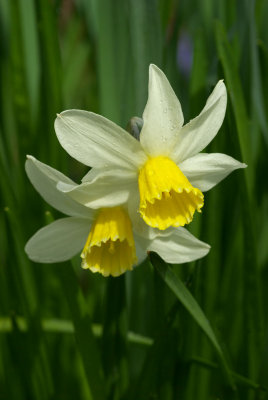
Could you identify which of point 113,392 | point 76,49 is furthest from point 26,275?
point 76,49

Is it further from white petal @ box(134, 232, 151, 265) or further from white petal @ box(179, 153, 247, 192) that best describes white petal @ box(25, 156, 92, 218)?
white petal @ box(179, 153, 247, 192)

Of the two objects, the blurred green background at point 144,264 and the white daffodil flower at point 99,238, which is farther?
the blurred green background at point 144,264

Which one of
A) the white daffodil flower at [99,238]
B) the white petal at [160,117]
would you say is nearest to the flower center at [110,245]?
the white daffodil flower at [99,238]

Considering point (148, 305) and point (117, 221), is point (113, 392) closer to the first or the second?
point (148, 305)

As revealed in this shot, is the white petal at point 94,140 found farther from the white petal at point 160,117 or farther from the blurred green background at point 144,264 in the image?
the blurred green background at point 144,264

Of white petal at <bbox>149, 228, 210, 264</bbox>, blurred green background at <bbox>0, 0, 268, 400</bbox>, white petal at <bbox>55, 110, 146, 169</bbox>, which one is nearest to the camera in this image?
white petal at <bbox>55, 110, 146, 169</bbox>

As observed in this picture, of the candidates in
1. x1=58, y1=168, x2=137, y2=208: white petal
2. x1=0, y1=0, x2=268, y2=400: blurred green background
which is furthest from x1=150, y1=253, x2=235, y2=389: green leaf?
x1=58, y1=168, x2=137, y2=208: white petal
